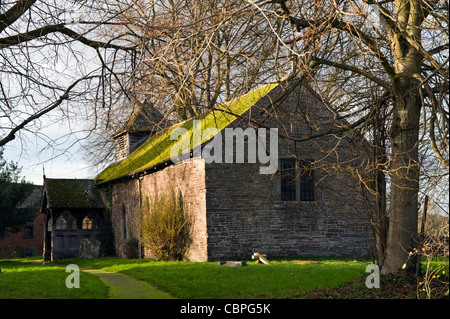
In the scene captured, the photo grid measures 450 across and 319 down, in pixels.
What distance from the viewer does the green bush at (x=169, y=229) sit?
19.8m

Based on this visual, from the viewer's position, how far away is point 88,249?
2691 centimetres

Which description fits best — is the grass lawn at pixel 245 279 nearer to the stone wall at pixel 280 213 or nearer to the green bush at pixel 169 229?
the stone wall at pixel 280 213

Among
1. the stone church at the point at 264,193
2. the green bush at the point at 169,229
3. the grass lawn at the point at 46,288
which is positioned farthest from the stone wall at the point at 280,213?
the grass lawn at the point at 46,288

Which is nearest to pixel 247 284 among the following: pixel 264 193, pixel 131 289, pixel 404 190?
pixel 131 289

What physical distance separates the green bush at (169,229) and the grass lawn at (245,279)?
3.57 meters

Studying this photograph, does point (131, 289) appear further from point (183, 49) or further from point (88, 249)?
point (88, 249)

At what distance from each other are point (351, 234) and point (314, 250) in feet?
5.60

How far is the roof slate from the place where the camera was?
28109 millimetres

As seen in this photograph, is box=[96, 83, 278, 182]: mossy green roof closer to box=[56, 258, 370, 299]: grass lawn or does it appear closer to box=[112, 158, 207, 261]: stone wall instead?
box=[112, 158, 207, 261]: stone wall

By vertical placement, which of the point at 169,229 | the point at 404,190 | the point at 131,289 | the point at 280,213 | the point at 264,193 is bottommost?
the point at 131,289

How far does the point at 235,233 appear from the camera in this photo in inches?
754

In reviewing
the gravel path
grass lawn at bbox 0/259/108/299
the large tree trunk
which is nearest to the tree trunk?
the large tree trunk

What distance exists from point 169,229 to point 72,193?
37.2 feet

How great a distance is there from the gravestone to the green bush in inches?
287
